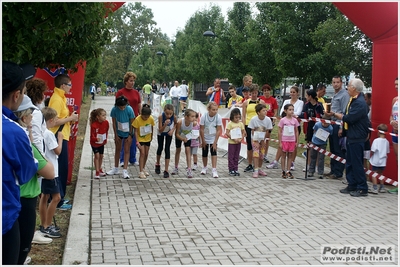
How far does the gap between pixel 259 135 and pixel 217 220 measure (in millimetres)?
3943

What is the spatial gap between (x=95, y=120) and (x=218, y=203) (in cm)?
294

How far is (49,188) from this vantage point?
20.5 ft

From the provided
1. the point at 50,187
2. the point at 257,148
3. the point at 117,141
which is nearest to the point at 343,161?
the point at 257,148

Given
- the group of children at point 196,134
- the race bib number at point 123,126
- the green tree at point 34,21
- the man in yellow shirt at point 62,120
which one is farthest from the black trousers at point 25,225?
the race bib number at point 123,126

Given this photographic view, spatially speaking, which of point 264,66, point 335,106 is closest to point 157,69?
point 264,66

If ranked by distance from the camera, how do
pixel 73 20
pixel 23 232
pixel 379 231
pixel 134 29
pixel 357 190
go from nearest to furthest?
pixel 23 232 < pixel 73 20 < pixel 379 231 < pixel 357 190 < pixel 134 29

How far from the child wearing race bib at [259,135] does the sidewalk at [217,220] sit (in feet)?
0.97

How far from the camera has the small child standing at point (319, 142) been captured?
10852mm

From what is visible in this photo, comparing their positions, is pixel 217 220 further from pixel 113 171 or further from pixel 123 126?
pixel 113 171

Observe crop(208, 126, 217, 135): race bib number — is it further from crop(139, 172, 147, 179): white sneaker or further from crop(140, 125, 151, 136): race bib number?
crop(139, 172, 147, 179): white sneaker

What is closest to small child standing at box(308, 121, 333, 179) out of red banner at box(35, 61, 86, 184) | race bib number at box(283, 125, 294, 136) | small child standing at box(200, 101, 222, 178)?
race bib number at box(283, 125, 294, 136)

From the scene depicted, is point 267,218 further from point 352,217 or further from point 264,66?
point 264,66

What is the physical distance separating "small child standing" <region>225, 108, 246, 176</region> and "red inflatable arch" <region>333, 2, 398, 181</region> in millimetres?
2426

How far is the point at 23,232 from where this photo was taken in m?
4.28
